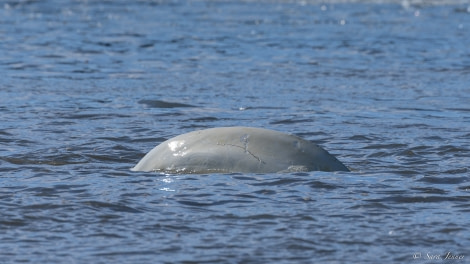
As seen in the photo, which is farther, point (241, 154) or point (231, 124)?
point (231, 124)

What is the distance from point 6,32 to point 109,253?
1839 centimetres

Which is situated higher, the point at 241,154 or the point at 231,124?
the point at 241,154

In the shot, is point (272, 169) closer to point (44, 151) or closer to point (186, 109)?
point (44, 151)

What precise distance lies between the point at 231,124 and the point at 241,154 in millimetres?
3536

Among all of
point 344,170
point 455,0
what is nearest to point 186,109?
point 344,170

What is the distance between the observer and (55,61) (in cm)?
1758

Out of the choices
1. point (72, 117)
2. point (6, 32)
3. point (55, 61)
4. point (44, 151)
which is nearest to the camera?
point (44, 151)

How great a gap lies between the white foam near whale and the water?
0.10 m

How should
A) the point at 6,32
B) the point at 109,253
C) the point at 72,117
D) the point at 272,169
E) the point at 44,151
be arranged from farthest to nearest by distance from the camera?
the point at 6,32 < the point at 72,117 < the point at 44,151 < the point at 272,169 < the point at 109,253

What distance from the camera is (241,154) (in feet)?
24.8

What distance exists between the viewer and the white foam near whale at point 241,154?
755 cm

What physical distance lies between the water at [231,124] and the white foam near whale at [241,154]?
3.8 inches

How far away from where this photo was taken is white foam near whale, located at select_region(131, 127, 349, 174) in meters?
7.55

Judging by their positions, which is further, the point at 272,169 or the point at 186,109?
the point at 186,109
